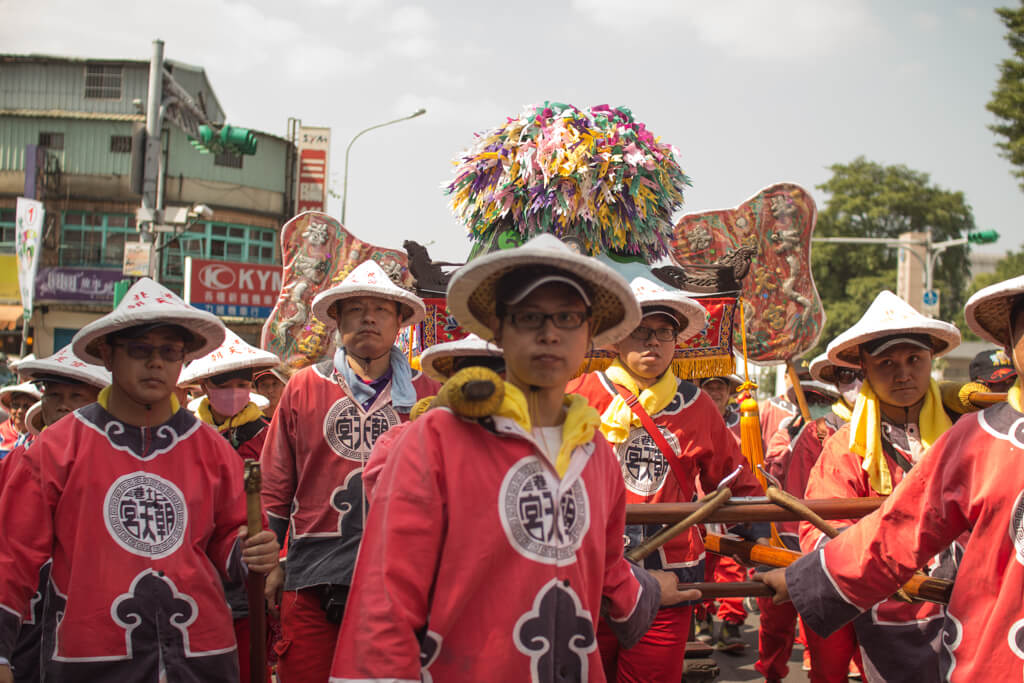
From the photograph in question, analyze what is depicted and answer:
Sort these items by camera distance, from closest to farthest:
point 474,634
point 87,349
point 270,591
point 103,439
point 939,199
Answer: point 474,634, point 103,439, point 87,349, point 270,591, point 939,199

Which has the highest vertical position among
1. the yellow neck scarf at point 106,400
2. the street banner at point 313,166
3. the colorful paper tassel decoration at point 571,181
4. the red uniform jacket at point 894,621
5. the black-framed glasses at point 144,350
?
the street banner at point 313,166

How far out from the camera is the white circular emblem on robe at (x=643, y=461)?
438 cm

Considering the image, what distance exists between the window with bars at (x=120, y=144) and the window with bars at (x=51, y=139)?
1975 mm

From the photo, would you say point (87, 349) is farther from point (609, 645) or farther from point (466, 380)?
point (609, 645)

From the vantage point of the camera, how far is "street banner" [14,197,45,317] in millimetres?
15953

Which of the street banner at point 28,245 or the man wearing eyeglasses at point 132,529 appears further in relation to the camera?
the street banner at point 28,245

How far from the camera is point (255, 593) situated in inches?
130

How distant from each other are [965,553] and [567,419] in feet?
3.97

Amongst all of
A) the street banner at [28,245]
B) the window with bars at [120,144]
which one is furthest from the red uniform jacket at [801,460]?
the window with bars at [120,144]

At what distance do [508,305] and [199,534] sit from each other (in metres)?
1.63

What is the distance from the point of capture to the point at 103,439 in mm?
3252

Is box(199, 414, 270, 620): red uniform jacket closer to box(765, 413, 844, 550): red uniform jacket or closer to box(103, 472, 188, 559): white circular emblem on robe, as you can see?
box(103, 472, 188, 559): white circular emblem on robe

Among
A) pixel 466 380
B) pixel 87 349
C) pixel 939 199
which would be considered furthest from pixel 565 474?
pixel 939 199

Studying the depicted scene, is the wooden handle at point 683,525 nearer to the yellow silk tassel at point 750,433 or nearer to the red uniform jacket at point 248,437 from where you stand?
the yellow silk tassel at point 750,433
